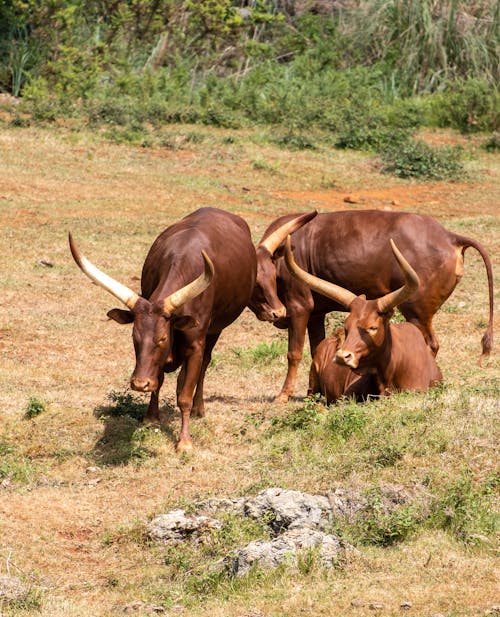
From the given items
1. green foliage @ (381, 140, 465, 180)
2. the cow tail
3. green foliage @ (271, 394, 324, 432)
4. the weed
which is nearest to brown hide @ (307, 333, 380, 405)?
green foliage @ (271, 394, 324, 432)

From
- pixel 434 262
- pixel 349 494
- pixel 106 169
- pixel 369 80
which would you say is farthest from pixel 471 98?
pixel 349 494

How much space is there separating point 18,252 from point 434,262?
20.9 feet

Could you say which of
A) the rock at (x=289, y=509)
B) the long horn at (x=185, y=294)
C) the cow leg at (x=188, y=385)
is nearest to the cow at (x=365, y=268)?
the cow leg at (x=188, y=385)

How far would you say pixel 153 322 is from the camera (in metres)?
8.20

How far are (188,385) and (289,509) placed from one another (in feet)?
7.17

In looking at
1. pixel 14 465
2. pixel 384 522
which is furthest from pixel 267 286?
pixel 384 522

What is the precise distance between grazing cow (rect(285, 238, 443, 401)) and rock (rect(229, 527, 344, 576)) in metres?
2.16

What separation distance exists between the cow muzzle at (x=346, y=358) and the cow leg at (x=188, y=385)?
3.41 ft

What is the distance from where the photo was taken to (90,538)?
7.20 meters

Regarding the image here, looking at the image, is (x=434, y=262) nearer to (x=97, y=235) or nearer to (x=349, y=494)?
(x=349, y=494)

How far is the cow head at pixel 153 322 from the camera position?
8078mm

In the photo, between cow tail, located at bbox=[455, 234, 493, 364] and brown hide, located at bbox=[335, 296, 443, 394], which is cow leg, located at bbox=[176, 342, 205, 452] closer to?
brown hide, located at bbox=[335, 296, 443, 394]

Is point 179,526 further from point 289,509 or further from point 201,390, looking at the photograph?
point 201,390

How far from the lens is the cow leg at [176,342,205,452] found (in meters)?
8.79
